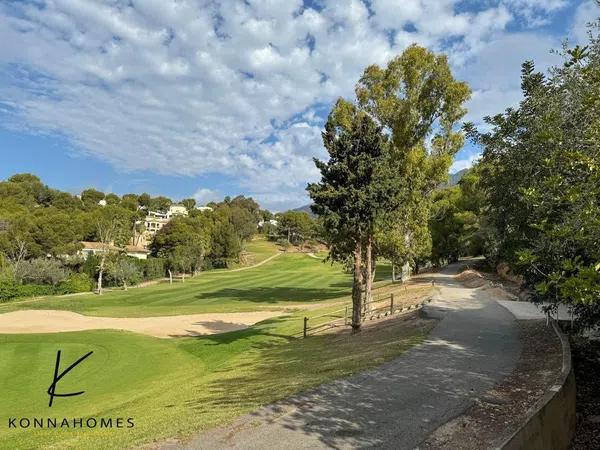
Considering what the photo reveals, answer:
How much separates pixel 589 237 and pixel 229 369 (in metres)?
13.5

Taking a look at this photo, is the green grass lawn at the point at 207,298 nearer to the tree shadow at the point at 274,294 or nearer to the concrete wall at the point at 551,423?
the tree shadow at the point at 274,294

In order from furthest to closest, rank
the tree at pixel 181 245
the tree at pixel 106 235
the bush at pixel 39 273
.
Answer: the tree at pixel 181 245 → the tree at pixel 106 235 → the bush at pixel 39 273

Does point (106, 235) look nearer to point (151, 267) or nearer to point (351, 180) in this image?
point (151, 267)

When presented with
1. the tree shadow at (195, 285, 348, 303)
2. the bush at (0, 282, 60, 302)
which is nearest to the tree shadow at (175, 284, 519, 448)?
the tree shadow at (195, 285, 348, 303)

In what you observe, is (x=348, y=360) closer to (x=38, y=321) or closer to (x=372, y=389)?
(x=372, y=389)

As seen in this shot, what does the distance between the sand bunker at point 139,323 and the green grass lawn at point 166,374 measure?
3.63m

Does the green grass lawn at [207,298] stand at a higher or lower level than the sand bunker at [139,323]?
higher

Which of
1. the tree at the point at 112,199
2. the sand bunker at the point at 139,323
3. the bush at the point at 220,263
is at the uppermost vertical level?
the tree at the point at 112,199

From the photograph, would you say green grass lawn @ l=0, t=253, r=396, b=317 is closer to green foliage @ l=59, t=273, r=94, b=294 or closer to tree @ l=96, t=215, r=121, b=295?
green foliage @ l=59, t=273, r=94, b=294

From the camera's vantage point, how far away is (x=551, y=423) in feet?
22.7

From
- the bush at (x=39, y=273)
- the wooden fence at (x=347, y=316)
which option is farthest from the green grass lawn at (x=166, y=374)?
the bush at (x=39, y=273)

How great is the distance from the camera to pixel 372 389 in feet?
30.7

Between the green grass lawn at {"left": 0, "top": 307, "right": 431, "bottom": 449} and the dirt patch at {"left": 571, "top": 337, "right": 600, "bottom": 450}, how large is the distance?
4274 mm

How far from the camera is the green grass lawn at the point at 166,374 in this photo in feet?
29.4
